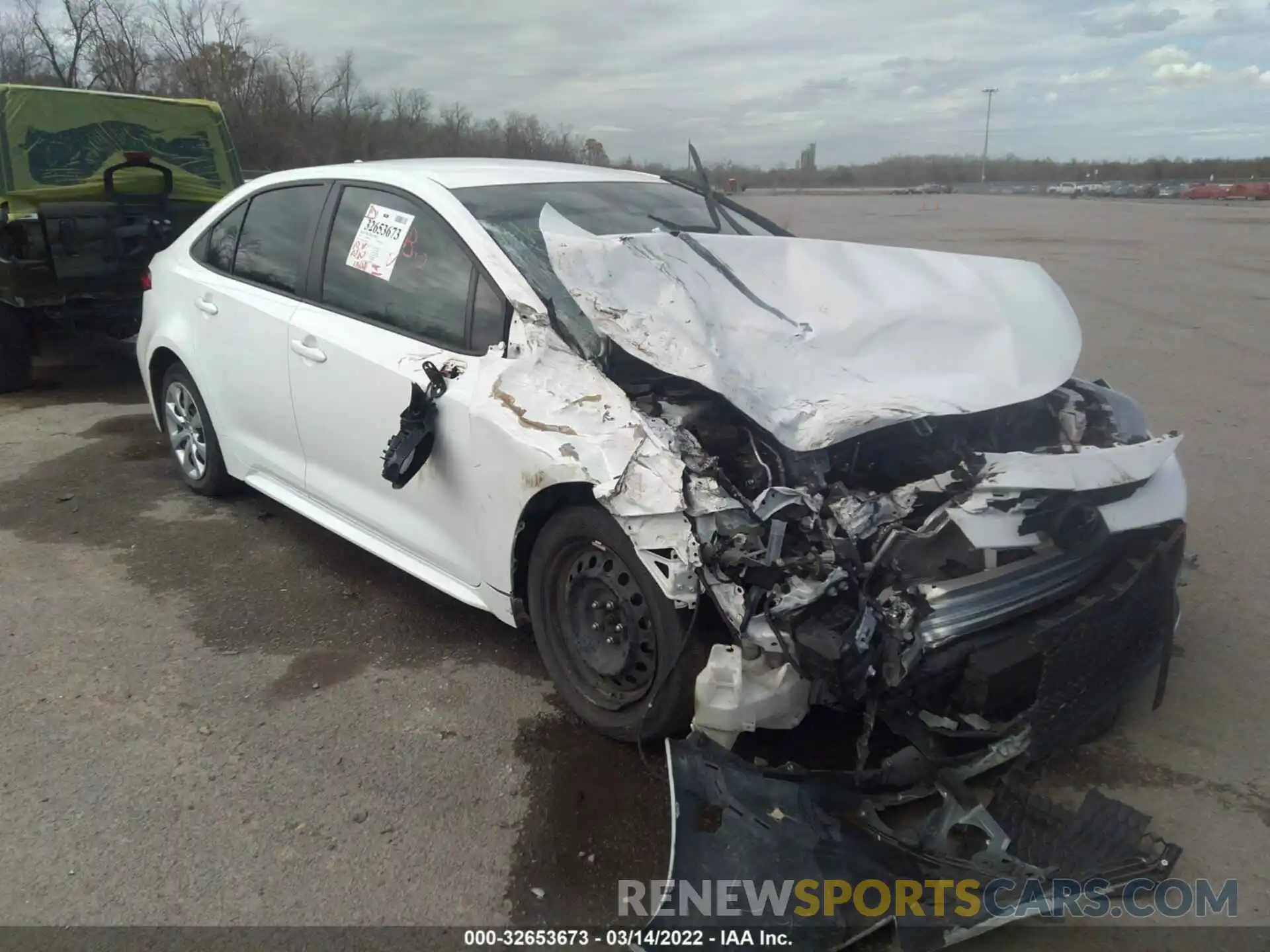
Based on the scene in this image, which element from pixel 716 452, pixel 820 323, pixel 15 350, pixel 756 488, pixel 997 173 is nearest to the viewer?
pixel 756 488

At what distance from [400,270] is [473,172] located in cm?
61

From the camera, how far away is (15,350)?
7.65 meters

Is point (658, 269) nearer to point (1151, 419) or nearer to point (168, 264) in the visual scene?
point (168, 264)

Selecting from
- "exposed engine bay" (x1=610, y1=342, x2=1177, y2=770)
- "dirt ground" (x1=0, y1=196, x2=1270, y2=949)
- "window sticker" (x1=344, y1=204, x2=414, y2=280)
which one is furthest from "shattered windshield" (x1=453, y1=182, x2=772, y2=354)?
"dirt ground" (x1=0, y1=196, x2=1270, y2=949)

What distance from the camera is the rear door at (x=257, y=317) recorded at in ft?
13.7

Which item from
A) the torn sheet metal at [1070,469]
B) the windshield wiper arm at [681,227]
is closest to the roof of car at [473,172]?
the windshield wiper arm at [681,227]

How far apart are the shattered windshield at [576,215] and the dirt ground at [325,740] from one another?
54.8 inches

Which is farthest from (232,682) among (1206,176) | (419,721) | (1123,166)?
(1123,166)

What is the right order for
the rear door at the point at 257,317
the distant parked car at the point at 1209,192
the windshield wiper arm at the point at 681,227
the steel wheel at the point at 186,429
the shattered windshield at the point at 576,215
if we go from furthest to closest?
the distant parked car at the point at 1209,192 < the steel wheel at the point at 186,429 < the rear door at the point at 257,317 < the windshield wiper arm at the point at 681,227 < the shattered windshield at the point at 576,215

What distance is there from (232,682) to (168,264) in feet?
8.48

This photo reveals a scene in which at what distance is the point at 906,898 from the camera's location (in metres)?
2.32

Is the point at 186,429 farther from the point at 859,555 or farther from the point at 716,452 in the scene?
the point at 859,555

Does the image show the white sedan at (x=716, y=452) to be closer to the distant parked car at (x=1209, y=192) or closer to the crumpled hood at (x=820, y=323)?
the crumpled hood at (x=820, y=323)

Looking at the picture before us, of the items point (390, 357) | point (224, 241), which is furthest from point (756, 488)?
point (224, 241)
